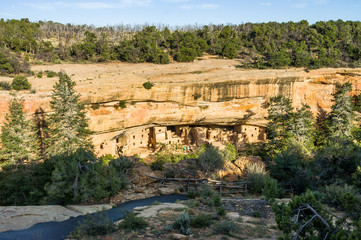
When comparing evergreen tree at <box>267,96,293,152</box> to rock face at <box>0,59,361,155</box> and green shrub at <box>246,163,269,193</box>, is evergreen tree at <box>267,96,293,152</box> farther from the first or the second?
green shrub at <box>246,163,269,193</box>

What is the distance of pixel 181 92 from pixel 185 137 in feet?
19.1

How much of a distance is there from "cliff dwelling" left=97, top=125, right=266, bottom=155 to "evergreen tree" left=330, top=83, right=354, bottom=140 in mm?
6138

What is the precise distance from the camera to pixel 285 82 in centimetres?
2488

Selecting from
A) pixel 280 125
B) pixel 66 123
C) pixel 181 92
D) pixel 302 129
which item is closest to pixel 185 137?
pixel 181 92

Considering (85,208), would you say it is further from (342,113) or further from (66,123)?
(342,113)

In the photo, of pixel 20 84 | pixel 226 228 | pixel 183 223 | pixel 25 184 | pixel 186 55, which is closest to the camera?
pixel 226 228

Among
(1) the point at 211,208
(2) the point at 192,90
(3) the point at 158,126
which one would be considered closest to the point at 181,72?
(2) the point at 192,90

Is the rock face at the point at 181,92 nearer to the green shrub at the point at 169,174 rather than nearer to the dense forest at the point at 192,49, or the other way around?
the dense forest at the point at 192,49

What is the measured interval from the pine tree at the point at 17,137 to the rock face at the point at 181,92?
63.0 inches

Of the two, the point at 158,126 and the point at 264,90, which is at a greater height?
the point at 264,90

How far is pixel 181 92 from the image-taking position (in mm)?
23078

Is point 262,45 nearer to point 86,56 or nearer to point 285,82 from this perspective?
point 285,82

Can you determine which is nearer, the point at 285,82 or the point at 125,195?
the point at 125,195

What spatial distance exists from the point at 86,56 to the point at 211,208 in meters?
25.6
